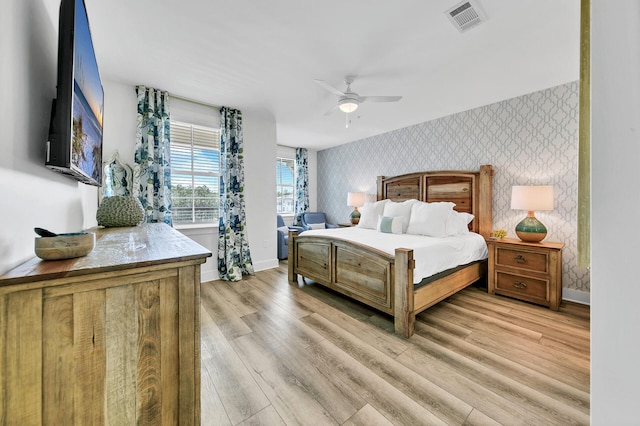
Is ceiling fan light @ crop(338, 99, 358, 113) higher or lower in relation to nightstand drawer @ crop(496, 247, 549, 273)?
higher

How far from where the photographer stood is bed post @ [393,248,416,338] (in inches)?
83.0

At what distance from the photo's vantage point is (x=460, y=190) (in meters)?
3.70

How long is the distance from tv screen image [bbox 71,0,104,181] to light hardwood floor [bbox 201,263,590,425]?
1.49 metres

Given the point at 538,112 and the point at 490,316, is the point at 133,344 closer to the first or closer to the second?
the point at 490,316

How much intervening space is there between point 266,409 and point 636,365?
5.03ft

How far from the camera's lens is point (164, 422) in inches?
33.4

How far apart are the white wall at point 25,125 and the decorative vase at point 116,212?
68cm

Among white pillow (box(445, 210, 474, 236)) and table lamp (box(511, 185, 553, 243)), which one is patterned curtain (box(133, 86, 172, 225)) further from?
table lamp (box(511, 185, 553, 243))

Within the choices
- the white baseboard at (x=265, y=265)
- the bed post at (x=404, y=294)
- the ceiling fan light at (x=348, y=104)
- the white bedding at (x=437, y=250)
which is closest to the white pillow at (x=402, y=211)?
the white bedding at (x=437, y=250)

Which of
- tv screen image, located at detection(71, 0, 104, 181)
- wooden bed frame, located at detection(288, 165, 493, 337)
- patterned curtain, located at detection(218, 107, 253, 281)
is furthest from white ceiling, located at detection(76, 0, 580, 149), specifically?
wooden bed frame, located at detection(288, 165, 493, 337)

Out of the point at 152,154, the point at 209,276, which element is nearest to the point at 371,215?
the point at 209,276

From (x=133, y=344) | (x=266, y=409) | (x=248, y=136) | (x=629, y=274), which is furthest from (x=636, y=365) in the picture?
(x=248, y=136)

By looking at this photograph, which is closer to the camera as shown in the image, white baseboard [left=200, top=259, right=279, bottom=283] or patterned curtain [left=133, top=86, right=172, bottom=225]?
patterned curtain [left=133, top=86, right=172, bottom=225]

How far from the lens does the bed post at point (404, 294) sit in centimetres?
211
